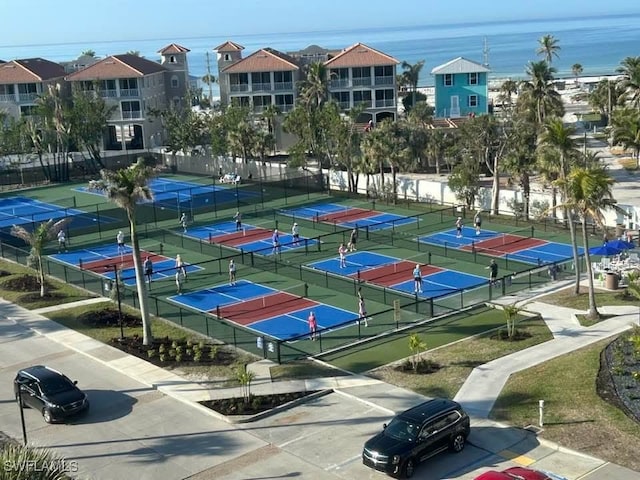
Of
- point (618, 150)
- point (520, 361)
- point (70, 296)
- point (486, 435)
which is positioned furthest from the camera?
point (618, 150)

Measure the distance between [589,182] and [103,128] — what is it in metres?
57.6

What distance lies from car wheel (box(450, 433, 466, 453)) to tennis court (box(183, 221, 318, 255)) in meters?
24.6

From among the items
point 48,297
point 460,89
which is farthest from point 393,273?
point 460,89

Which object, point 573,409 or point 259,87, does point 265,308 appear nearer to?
point 573,409

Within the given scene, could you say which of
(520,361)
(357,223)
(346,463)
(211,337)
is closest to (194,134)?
(357,223)

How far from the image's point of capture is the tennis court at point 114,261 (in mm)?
43553

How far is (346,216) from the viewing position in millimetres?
56750

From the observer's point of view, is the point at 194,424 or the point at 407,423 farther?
the point at 194,424

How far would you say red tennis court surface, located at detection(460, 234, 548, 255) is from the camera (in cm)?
4584

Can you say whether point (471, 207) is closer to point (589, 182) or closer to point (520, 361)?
point (589, 182)

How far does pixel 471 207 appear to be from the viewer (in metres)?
55.4

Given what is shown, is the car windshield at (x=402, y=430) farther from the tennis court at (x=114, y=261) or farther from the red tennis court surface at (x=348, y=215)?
the red tennis court surface at (x=348, y=215)

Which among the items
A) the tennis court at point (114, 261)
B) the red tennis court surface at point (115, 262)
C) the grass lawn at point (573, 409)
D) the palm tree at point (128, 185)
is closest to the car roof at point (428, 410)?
the grass lawn at point (573, 409)

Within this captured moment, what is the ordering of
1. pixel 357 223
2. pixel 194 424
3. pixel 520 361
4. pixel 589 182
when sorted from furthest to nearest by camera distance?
pixel 357 223 → pixel 589 182 → pixel 520 361 → pixel 194 424
